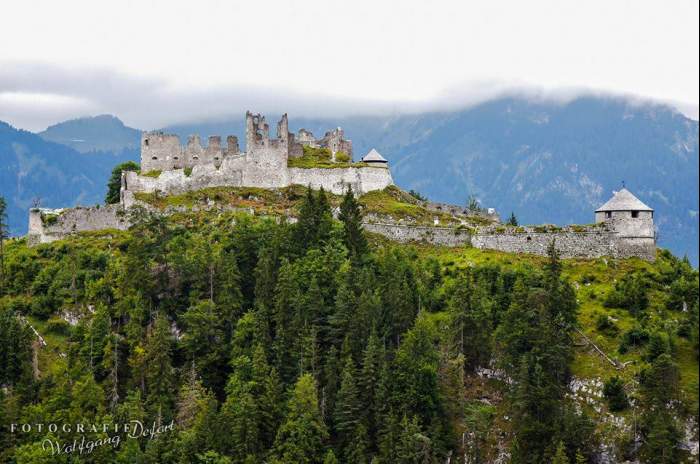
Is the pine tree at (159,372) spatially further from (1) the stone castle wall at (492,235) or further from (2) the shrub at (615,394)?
(2) the shrub at (615,394)

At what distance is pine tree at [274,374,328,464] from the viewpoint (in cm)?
7638

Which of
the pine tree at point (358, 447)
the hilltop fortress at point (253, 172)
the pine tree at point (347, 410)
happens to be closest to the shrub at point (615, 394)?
the pine tree at point (358, 447)

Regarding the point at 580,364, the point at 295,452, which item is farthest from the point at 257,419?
the point at 580,364

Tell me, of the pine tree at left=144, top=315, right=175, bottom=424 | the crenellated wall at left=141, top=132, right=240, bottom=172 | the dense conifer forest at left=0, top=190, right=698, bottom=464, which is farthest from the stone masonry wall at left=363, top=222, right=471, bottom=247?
the pine tree at left=144, top=315, right=175, bottom=424

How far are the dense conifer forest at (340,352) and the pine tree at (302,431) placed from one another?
0.18m

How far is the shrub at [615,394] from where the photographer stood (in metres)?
73.5

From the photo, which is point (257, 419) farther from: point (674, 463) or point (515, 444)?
point (674, 463)

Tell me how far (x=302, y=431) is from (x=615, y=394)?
2485cm

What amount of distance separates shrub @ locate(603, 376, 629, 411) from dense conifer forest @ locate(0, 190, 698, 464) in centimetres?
13

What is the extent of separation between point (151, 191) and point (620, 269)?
183 feet

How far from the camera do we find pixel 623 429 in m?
72.1

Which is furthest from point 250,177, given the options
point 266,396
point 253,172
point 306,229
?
point 266,396

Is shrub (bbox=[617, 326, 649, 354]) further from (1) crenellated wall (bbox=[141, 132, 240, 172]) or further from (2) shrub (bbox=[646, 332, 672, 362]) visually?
(1) crenellated wall (bbox=[141, 132, 240, 172])

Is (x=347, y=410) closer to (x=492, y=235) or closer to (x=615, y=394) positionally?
(x=615, y=394)
